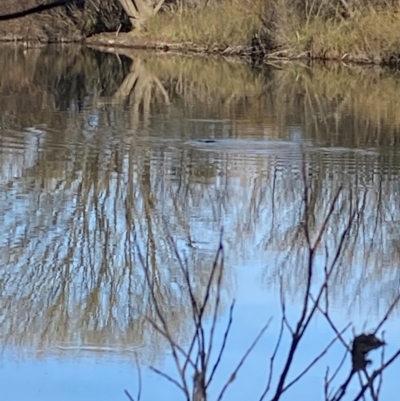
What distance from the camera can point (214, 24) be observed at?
82.7 ft

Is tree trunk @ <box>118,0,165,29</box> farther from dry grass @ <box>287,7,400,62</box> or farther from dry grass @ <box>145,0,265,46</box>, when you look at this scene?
dry grass @ <box>287,7,400,62</box>

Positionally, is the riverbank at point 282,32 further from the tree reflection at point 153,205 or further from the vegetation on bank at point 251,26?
the tree reflection at point 153,205

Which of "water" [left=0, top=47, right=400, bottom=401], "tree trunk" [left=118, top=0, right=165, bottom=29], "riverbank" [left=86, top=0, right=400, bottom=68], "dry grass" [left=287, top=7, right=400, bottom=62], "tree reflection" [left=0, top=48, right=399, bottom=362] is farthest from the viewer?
"tree trunk" [left=118, top=0, right=165, bottom=29]

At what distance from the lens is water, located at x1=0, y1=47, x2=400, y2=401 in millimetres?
4629

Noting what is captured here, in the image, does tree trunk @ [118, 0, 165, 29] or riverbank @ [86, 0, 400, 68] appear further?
tree trunk @ [118, 0, 165, 29]

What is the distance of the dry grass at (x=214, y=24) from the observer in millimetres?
24283

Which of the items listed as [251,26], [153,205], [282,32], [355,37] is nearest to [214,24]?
[251,26]

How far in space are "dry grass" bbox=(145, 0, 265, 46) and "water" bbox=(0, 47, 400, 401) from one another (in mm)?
10659

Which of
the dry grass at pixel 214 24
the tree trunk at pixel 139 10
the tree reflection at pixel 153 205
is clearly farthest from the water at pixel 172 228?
the tree trunk at pixel 139 10

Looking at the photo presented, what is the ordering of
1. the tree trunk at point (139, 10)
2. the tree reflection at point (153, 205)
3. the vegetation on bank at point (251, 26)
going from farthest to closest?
the tree trunk at point (139, 10)
the vegetation on bank at point (251, 26)
the tree reflection at point (153, 205)

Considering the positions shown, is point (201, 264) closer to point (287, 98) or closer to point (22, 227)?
point (22, 227)

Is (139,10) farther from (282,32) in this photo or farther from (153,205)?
(153,205)

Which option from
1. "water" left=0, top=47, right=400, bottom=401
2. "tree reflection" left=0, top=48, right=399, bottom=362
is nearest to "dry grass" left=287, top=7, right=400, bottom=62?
"water" left=0, top=47, right=400, bottom=401

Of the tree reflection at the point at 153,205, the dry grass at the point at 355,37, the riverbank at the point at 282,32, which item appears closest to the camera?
the tree reflection at the point at 153,205
